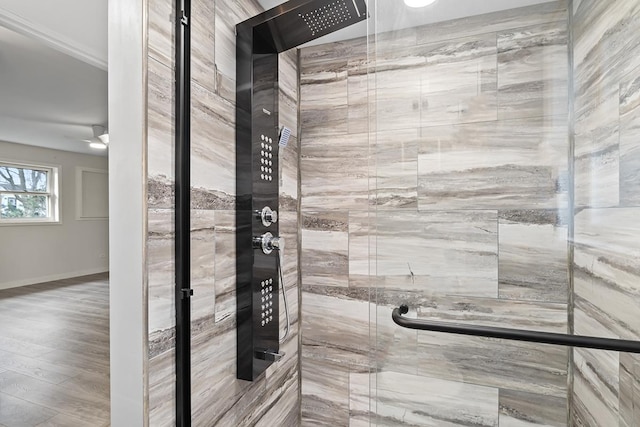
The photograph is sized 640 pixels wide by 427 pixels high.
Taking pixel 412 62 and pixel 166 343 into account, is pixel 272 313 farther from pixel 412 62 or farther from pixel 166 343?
pixel 412 62

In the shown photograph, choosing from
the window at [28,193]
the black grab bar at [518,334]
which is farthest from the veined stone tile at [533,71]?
the window at [28,193]

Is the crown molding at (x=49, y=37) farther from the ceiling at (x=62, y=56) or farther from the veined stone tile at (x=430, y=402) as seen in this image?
the veined stone tile at (x=430, y=402)

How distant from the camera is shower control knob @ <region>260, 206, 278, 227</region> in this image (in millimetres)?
1425

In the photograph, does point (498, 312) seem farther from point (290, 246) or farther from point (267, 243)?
point (290, 246)

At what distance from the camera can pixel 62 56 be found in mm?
2309

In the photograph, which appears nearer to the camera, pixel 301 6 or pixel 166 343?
pixel 166 343

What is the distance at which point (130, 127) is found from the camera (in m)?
0.93

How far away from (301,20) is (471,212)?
935mm

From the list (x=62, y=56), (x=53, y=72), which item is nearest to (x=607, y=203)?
(x=62, y=56)

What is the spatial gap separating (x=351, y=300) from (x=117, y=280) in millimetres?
1159

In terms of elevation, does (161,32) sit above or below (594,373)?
above

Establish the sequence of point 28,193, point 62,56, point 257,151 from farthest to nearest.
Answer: point 28,193
point 62,56
point 257,151

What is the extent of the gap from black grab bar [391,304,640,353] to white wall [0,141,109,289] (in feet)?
20.3

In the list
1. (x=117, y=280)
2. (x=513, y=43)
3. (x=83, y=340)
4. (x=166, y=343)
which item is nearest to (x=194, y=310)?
(x=166, y=343)
